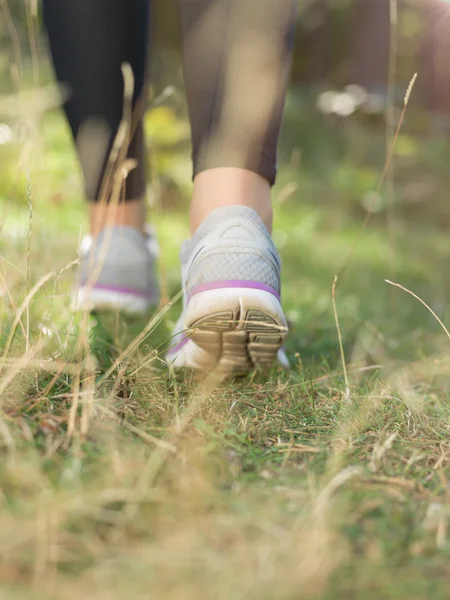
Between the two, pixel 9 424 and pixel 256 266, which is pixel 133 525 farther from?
pixel 256 266

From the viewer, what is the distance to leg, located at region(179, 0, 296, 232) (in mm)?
1163

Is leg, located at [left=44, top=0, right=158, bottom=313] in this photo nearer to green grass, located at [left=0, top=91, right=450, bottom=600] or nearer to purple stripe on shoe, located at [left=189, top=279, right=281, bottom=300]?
green grass, located at [left=0, top=91, right=450, bottom=600]

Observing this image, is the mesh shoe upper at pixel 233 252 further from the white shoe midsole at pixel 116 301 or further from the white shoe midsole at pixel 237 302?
the white shoe midsole at pixel 116 301

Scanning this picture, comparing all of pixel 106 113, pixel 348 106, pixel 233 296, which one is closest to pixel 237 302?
pixel 233 296

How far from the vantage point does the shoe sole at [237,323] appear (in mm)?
1025

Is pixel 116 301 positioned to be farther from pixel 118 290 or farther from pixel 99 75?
pixel 99 75

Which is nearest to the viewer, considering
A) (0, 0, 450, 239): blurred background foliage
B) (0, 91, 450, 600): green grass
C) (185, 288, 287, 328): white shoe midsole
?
(0, 91, 450, 600): green grass

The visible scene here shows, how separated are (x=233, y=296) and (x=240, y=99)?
36 centimetres

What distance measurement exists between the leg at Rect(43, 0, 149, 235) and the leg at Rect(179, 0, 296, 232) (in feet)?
1.19

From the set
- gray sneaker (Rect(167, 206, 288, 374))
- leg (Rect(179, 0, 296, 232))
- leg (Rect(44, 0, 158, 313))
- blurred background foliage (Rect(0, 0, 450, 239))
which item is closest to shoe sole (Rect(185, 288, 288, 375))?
gray sneaker (Rect(167, 206, 288, 374))

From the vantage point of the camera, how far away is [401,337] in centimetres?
171

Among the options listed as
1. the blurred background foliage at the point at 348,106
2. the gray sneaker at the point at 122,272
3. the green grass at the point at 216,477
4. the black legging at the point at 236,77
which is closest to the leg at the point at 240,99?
the black legging at the point at 236,77

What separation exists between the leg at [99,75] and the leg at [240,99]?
36 cm

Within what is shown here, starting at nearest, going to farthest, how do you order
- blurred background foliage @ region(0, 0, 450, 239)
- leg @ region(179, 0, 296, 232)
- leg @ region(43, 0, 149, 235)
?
leg @ region(179, 0, 296, 232) → leg @ region(43, 0, 149, 235) → blurred background foliage @ region(0, 0, 450, 239)
